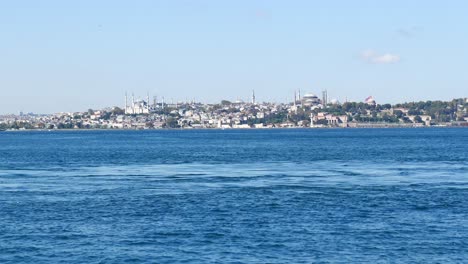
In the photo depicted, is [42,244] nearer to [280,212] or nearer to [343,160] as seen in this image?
[280,212]

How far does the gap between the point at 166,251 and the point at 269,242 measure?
4343 millimetres

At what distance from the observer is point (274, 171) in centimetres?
7838

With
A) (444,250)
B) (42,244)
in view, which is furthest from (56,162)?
(444,250)

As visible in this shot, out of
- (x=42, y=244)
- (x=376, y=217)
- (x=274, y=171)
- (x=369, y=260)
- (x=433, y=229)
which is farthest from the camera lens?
(x=274, y=171)

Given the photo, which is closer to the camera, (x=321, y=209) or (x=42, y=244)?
(x=42, y=244)

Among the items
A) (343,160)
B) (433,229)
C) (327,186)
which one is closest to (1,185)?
(327,186)

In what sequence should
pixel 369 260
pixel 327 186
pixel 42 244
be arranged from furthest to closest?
1. pixel 327 186
2. pixel 42 244
3. pixel 369 260

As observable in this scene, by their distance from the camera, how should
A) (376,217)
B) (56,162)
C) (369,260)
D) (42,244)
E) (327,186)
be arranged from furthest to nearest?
(56,162)
(327,186)
(376,217)
(42,244)
(369,260)

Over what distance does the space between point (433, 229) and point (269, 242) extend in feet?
25.3

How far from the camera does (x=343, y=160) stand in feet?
316

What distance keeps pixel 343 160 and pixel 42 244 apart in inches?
2424

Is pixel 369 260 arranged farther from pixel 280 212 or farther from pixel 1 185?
pixel 1 185

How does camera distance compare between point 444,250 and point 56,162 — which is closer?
point 444,250

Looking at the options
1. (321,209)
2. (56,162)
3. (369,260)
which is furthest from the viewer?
(56,162)
